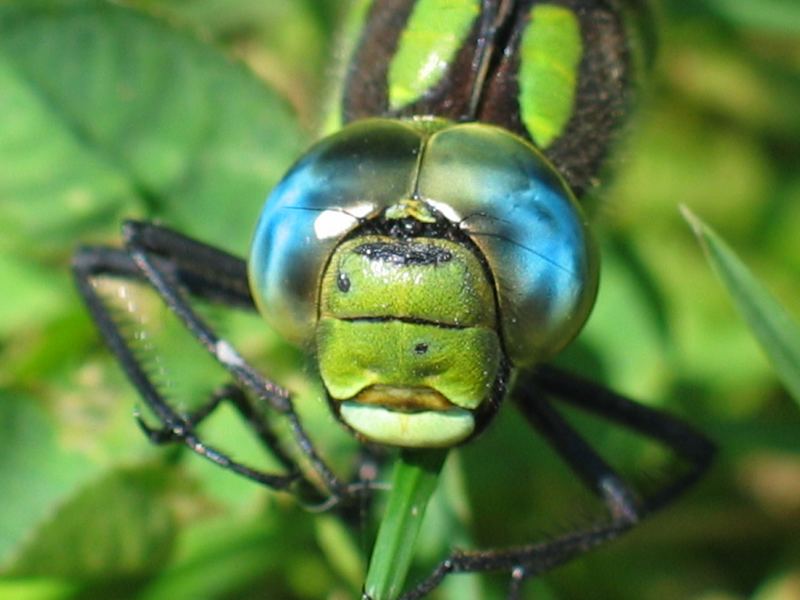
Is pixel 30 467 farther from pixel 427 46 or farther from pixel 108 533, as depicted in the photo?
pixel 427 46

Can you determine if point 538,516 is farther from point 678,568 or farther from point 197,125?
point 197,125

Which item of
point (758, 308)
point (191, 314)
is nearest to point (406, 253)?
point (191, 314)

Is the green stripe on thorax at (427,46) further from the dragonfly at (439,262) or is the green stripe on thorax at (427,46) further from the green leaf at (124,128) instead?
the green leaf at (124,128)

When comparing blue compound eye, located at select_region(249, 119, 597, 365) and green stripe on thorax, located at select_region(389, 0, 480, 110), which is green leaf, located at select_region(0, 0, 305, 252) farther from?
blue compound eye, located at select_region(249, 119, 597, 365)

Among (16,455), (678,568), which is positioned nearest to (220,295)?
(16,455)

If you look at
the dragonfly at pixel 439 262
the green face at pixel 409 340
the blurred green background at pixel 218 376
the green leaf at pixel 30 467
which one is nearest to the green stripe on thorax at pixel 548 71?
the dragonfly at pixel 439 262

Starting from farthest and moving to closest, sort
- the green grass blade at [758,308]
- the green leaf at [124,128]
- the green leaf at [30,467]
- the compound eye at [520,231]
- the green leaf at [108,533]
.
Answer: the green leaf at [124,128], the green leaf at [30,467], the green leaf at [108,533], the green grass blade at [758,308], the compound eye at [520,231]

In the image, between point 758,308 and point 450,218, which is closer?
point 450,218
